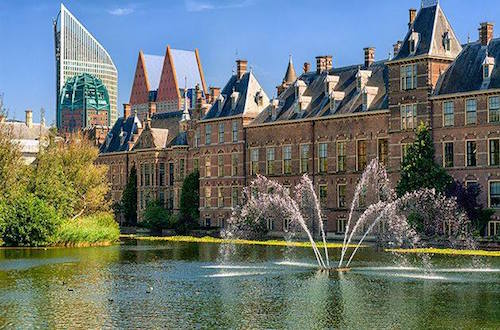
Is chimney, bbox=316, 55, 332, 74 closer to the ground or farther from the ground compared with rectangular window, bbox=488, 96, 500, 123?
farther from the ground

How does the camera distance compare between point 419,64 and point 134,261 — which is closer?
point 134,261

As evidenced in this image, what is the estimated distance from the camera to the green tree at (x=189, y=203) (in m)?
84.7

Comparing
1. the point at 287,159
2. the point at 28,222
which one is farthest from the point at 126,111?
the point at 28,222

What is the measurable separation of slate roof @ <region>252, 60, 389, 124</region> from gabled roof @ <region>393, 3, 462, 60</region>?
15.6 ft

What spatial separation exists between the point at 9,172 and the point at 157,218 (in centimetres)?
2194

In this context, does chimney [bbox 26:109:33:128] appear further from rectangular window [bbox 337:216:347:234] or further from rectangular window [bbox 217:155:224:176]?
rectangular window [bbox 337:216:347:234]

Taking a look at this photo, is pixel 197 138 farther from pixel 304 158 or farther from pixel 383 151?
pixel 383 151

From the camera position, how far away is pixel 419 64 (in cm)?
6391

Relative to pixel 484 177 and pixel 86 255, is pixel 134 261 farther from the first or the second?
pixel 484 177

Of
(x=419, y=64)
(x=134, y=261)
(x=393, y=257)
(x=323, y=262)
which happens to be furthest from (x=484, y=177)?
(x=134, y=261)

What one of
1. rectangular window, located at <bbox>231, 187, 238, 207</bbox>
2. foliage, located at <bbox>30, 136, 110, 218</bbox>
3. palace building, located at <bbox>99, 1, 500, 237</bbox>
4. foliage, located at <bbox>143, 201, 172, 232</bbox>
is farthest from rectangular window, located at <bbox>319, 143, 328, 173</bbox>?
foliage, located at <bbox>143, 201, 172, 232</bbox>

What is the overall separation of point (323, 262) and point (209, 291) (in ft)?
38.9

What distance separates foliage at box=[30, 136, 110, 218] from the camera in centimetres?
6738

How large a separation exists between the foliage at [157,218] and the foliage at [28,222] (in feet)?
77.7
